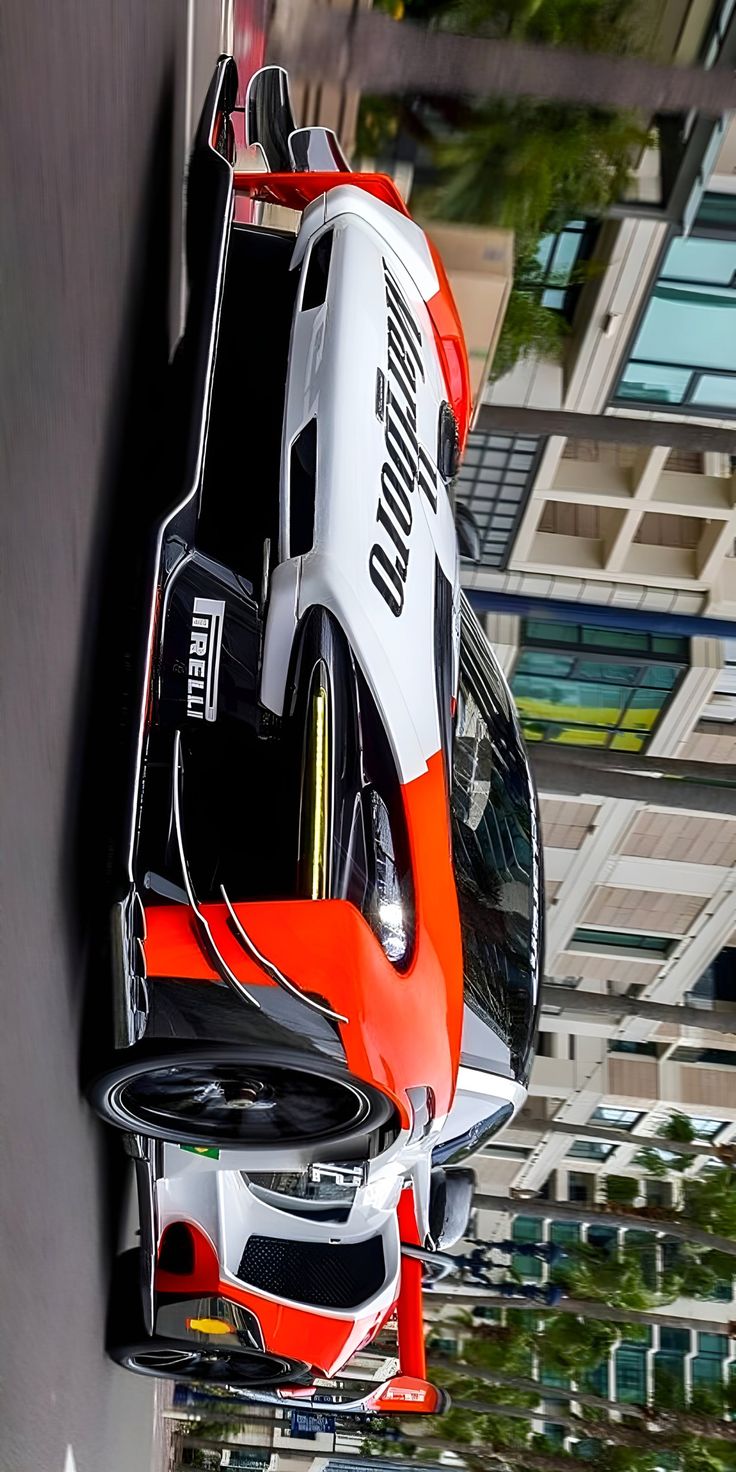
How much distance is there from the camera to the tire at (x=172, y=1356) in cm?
422

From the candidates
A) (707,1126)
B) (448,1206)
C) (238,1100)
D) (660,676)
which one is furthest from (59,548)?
(707,1126)

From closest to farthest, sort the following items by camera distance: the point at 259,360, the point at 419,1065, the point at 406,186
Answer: the point at 419,1065
the point at 259,360
the point at 406,186

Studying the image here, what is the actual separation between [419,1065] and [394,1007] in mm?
281

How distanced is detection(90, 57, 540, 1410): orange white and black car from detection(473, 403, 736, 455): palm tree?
2.76 meters

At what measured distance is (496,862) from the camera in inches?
154

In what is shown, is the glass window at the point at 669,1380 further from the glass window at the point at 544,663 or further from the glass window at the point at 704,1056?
the glass window at the point at 544,663

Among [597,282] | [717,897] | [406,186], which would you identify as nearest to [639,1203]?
[717,897]

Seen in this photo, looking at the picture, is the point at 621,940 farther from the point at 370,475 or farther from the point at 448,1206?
the point at 370,475

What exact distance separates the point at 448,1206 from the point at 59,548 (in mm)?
2957

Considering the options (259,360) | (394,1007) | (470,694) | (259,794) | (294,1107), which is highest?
(259,360)

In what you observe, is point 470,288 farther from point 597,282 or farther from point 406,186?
point 597,282

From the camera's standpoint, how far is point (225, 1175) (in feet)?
13.1

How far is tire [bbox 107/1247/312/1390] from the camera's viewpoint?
4.22 meters

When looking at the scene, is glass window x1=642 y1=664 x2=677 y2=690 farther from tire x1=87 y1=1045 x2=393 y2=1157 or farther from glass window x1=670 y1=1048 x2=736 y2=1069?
glass window x1=670 y1=1048 x2=736 y2=1069
